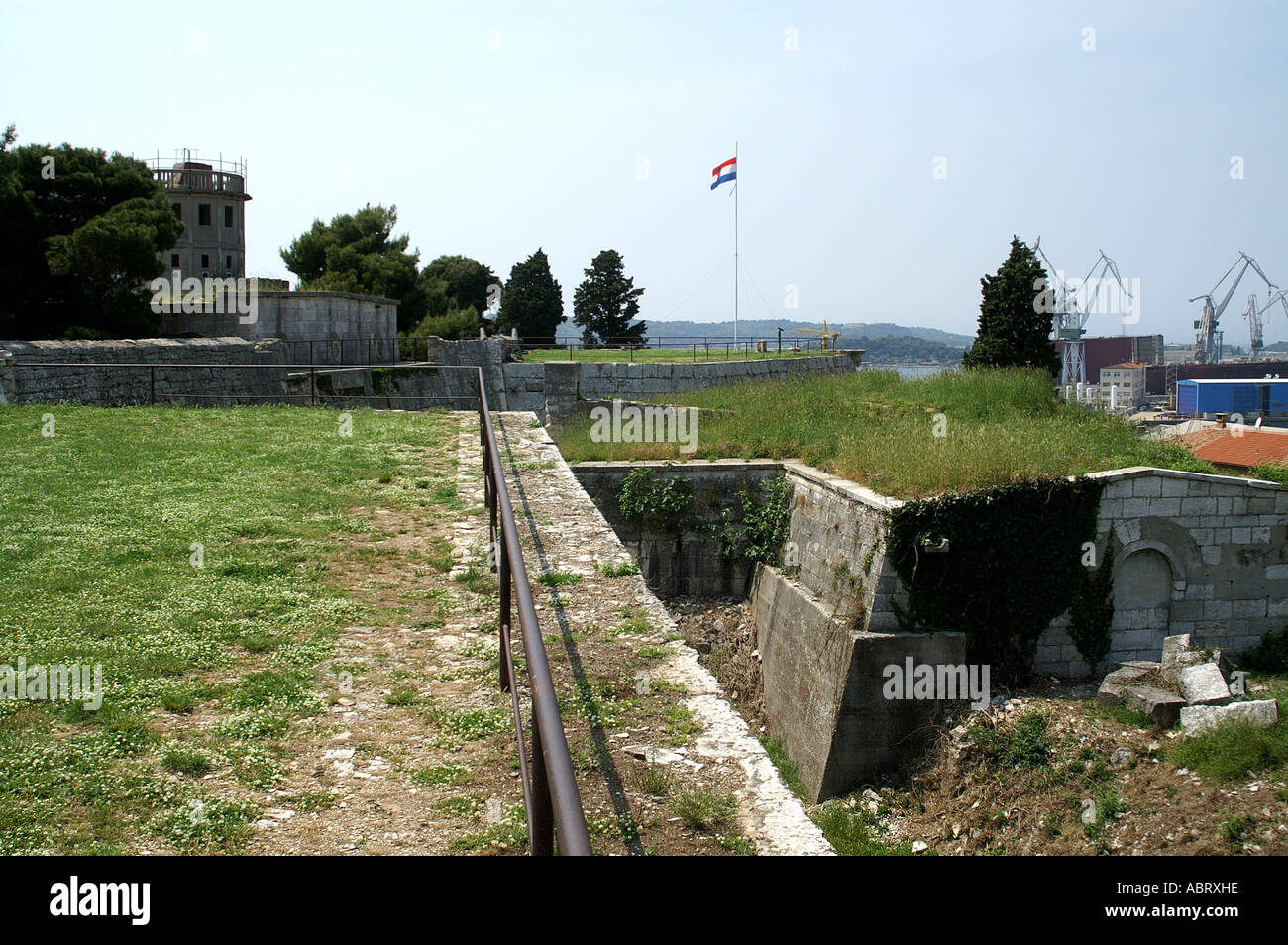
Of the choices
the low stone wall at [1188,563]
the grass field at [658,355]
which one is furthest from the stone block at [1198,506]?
the grass field at [658,355]

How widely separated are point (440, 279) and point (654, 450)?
44.7 metres

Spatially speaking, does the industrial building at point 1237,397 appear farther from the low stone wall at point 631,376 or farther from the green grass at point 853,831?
the green grass at point 853,831

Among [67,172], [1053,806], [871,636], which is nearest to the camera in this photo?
[1053,806]

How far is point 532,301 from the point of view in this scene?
53062 millimetres

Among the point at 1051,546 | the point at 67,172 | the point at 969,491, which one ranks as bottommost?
the point at 1051,546

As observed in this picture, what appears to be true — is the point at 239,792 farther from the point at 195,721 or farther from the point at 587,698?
the point at 587,698

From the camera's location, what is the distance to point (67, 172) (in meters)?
27.9

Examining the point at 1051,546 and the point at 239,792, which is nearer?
the point at 239,792

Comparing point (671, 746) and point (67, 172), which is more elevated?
point (67, 172)

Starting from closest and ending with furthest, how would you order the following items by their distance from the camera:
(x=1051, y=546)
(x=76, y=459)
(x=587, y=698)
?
(x=587, y=698), (x=76, y=459), (x=1051, y=546)

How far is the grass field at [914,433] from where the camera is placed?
12.4 meters

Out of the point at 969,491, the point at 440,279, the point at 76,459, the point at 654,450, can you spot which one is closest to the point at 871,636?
the point at 969,491

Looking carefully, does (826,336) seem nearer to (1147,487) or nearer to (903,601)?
(1147,487)

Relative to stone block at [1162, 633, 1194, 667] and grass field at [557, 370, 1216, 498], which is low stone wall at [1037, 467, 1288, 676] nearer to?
grass field at [557, 370, 1216, 498]
